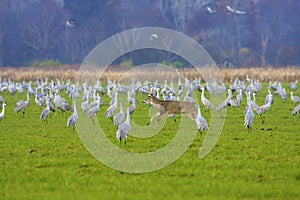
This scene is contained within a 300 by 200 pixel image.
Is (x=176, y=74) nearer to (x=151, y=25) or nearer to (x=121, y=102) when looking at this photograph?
A: (x=121, y=102)

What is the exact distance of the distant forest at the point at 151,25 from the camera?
82062 millimetres

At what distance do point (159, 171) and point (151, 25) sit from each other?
234 feet

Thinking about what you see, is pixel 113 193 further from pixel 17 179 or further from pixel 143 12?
pixel 143 12

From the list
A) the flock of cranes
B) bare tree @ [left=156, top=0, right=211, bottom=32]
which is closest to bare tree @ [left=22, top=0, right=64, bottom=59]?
bare tree @ [left=156, top=0, right=211, bottom=32]

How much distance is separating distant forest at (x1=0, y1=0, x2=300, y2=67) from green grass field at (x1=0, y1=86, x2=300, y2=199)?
5848 centimetres

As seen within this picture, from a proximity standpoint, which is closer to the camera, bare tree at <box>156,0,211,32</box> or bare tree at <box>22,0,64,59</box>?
bare tree at <box>22,0,64,59</box>

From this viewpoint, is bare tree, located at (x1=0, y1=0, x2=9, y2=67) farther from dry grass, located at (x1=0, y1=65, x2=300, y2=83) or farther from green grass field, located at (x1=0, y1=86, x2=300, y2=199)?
green grass field, located at (x1=0, y1=86, x2=300, y2=199)

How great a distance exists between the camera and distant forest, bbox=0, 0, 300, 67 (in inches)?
3231

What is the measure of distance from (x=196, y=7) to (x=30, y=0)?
2060 cm

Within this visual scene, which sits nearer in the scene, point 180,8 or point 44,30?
point 44,30

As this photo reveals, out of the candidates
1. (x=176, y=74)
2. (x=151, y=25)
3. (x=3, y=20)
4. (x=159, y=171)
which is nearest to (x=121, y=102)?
(x=159, y=171)

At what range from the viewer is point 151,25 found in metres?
83.9

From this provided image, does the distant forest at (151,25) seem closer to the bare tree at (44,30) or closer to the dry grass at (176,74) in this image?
the bare tree at (44,30)

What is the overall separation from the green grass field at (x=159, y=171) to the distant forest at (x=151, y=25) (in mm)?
58476
